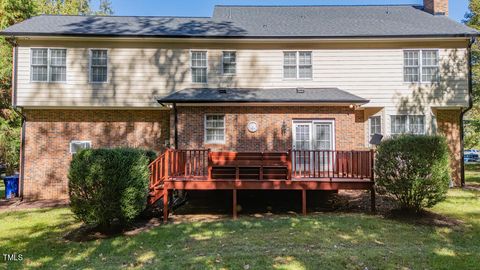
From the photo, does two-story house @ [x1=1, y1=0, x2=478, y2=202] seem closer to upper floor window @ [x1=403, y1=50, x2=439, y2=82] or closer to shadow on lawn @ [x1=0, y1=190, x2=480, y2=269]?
upper floor window @ [x1=403, y1=50, x2=439, y2=82]

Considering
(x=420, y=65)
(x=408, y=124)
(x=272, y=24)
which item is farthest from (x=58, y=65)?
(x=420, y=65)

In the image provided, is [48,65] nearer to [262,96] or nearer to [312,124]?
[262,96]

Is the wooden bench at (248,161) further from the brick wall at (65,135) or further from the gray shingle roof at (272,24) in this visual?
the gray shingle roof at (272,24)

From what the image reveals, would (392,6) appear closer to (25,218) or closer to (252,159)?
(252,159)

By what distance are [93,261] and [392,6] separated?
1762 cm

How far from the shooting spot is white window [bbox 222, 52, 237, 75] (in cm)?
1299

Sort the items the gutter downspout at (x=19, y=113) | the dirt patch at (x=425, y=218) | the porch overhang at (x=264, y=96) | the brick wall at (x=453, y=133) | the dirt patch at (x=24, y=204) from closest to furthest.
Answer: the dirt patch at (x=425, y=218)
the dirt patch at (x=24, y=204)
the porch overhang at (x=264, y=96)
the gutter downspout at (x=19, y=113)
the brick wall at (x=453, y=133)

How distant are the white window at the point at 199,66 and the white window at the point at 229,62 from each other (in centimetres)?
80

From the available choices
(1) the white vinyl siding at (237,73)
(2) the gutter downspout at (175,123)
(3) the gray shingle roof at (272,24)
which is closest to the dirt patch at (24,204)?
(1) the white vinyl siding at (237,73)

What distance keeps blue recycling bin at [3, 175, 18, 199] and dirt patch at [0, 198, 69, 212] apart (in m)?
0.65

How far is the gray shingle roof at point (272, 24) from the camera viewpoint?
12633mm

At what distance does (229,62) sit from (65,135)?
24.6ft

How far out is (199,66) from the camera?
42.4 feet

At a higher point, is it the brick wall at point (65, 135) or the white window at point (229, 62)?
the white window at point (229, 62)
